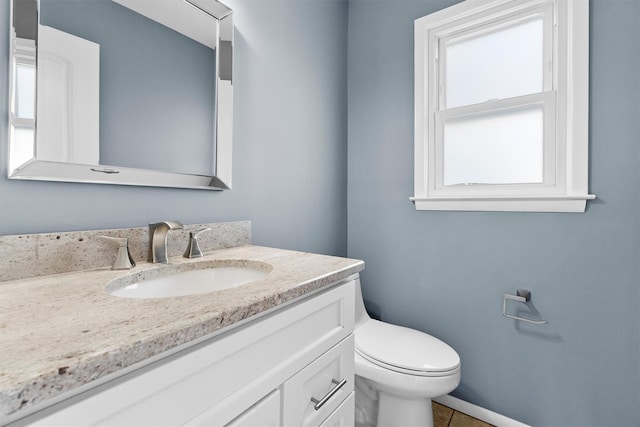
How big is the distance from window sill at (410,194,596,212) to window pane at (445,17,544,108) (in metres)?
0.52

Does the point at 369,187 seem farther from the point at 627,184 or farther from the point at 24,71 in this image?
the point at 24,71

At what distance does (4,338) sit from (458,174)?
175 cm

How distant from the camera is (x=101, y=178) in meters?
0.88

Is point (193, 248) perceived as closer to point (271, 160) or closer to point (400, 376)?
point (271, 160)

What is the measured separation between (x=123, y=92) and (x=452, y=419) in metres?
2.01

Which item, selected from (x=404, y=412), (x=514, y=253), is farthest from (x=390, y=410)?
(x=514, y=253)

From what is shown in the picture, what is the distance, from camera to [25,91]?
75cm

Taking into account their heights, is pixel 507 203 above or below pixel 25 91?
below

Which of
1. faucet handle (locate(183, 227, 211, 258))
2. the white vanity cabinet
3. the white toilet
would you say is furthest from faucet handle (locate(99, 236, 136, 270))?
the white toilet

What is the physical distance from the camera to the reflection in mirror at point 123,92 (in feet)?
2.51

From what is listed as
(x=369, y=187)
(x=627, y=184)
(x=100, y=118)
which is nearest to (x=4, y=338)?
(x=100, y=118)

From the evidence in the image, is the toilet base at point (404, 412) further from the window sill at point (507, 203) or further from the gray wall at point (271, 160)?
the window sill at point (507, 203)

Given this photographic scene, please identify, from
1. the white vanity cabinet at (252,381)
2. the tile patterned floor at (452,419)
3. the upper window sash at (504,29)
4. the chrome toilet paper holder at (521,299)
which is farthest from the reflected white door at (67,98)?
the tile patterned floor at (452,419)

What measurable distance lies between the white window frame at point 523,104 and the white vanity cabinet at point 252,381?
3.29 feet
